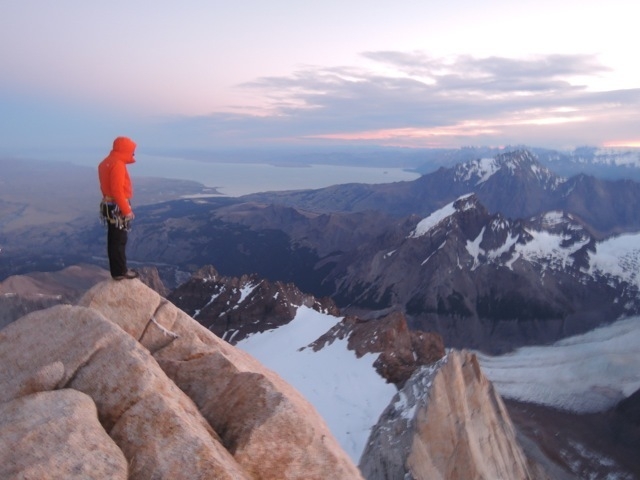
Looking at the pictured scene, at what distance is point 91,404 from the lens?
1120cm

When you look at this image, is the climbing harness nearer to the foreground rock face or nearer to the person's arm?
the person's arm

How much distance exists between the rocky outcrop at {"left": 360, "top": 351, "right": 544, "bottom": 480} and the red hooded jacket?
33064mm

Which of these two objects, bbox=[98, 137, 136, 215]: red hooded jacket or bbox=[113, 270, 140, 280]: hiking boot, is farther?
bbox=[113, 270, 140, 280]: hiking boot

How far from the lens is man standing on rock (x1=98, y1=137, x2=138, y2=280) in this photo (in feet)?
54.4

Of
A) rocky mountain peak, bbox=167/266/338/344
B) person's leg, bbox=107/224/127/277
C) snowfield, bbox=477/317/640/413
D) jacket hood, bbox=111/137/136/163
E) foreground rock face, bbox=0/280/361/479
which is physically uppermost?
jacket hood, bbox=111/137/136/163

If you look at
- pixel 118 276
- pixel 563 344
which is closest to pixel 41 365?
pixel 118 276

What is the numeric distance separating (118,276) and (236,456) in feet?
29.6

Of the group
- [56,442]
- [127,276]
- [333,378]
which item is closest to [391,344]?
[333,378]

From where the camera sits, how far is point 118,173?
16.6 m

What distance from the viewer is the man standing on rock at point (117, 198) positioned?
16.6 meters

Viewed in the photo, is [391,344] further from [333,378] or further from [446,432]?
[446,432]

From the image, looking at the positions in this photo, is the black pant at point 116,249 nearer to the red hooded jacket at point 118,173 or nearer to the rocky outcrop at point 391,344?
the red hooded jacket at point 118,173

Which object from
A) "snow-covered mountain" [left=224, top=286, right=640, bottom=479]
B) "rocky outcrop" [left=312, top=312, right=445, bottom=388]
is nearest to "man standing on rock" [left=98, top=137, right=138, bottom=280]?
"snow-covered mountain" [left=224, top=286, right=640, bottom=479]

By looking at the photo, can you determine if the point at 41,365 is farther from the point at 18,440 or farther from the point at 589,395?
the point at 589,395
